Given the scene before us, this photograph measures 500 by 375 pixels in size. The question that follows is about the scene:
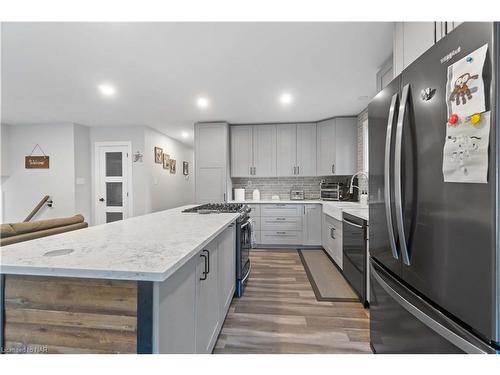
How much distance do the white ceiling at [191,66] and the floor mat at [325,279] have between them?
250 centimetres

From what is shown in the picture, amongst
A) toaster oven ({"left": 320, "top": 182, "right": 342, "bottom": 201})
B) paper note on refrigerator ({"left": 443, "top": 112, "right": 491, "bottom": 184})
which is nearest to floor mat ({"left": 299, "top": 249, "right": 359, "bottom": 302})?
toaster oven ({"left": 320, "top": 182, "right": 342, "bottom": 201})

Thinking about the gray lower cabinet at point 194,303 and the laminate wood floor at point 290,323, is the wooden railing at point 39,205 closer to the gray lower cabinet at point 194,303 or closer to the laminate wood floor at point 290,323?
the laminate wood floor at point 290,323

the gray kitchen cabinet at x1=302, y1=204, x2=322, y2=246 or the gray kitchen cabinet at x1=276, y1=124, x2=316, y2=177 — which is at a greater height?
the gray kitchen cabinet at x1=276, y1=124, x2=316, y2=177

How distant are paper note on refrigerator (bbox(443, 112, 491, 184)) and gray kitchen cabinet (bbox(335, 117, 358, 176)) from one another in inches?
138

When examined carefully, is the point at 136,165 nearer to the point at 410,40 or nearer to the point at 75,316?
the point at 75,316

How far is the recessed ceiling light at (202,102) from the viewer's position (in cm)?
343

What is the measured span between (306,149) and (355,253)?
2.68 meters

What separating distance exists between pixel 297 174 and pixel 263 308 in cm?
292

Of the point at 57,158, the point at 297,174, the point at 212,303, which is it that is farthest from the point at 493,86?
the point at 57,158

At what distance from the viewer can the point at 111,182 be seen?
5207mm

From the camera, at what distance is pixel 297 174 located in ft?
15.0

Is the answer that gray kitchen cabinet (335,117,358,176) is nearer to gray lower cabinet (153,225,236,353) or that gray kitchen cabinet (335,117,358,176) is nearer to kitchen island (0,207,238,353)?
gray lower cabinet (153,225,236,353)

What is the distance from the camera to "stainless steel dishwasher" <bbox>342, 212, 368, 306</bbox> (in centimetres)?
215

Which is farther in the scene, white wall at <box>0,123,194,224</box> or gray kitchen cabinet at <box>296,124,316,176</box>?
white wall at <box>0,123,194,224</box>
